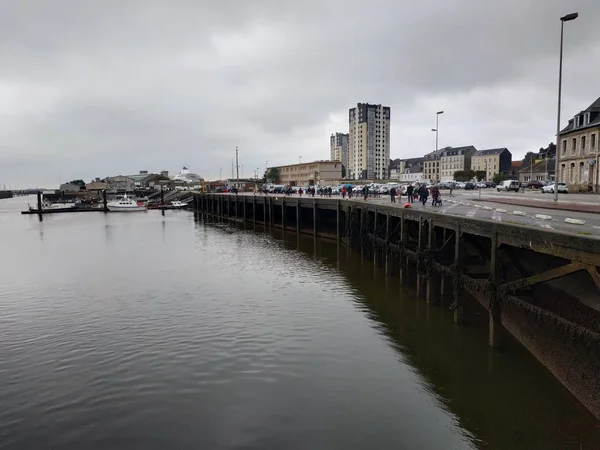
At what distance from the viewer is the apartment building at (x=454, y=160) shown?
175625mm

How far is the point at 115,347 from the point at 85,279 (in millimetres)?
12623

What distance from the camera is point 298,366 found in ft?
40.3

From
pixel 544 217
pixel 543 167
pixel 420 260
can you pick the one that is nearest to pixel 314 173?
pixel 543 167

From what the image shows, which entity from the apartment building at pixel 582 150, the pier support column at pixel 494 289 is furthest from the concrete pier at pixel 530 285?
the apartment building at pixel 582 150

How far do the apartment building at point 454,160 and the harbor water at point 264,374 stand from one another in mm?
163073

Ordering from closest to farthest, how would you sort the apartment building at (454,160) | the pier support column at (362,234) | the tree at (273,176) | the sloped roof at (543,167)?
the pier support column at (362,234)
the sloped roof at (543,167)
the apartment building at (454,160)
the tree at (273,176)

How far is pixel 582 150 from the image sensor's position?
5247 centimetres

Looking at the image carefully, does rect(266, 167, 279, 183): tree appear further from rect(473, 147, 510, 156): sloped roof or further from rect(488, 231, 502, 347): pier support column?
rect(488, 231, 502, 347): pier support column

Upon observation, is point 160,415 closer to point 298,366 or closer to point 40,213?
point 298,366

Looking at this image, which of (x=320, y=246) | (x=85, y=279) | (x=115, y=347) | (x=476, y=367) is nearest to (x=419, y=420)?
(x=476, y=367)

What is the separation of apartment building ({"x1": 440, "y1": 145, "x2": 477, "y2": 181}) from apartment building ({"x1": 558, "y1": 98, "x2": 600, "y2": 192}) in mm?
116405

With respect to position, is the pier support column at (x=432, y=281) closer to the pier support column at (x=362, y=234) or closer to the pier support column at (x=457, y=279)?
the pier support column at (x=457, y=279)

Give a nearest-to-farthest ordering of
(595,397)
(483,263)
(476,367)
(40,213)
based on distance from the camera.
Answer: (595,397) < (476,367) < (483,263) < (40,213)

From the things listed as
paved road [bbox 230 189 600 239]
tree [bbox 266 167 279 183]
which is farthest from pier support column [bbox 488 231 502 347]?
tree [bbox 266 167 279 183]
